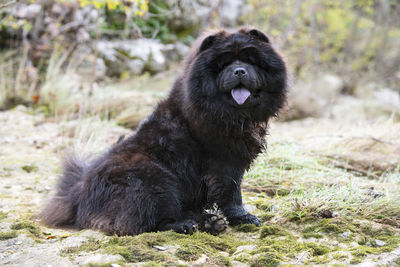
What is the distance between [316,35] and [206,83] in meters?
10.5

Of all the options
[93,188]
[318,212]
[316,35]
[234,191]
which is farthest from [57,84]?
[316,35]

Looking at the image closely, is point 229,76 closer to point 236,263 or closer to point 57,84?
point 236,263

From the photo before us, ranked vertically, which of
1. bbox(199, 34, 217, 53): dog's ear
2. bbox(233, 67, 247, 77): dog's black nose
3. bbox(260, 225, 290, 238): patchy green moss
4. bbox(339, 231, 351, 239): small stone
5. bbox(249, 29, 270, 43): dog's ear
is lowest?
bbox(260, 225, 290, 238): patchy green moss

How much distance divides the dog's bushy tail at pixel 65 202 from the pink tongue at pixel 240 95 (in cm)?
159

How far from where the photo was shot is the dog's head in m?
3.26

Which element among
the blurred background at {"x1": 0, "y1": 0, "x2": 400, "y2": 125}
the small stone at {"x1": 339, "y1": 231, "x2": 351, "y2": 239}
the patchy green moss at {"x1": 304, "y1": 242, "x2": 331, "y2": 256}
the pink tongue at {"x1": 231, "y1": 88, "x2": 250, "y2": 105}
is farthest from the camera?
the blurred background at {"x1": 0, "y1": 0, "x2": 400, "y2": 125}

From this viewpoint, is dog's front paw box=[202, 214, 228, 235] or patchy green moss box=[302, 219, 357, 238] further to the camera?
dog's front paw box=[202, 214, 228, 235]

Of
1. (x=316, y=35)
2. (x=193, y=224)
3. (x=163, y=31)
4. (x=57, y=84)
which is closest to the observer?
(x=193, y=224)

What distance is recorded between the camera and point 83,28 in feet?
29.4

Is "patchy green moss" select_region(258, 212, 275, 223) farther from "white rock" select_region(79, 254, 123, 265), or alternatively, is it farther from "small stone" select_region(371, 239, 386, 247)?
"white rock" select_region(79, 254, 123, 265)

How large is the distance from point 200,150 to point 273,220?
2.98 feet

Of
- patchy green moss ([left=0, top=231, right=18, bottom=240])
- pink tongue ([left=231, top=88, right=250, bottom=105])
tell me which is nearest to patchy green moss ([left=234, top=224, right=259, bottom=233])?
pink tongue ([left=231, top=88, right=250, bottom=105])

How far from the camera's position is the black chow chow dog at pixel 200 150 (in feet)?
10.3

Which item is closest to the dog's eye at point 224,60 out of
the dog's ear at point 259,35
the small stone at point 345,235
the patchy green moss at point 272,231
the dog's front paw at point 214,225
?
the dog's ear at point 259,35
